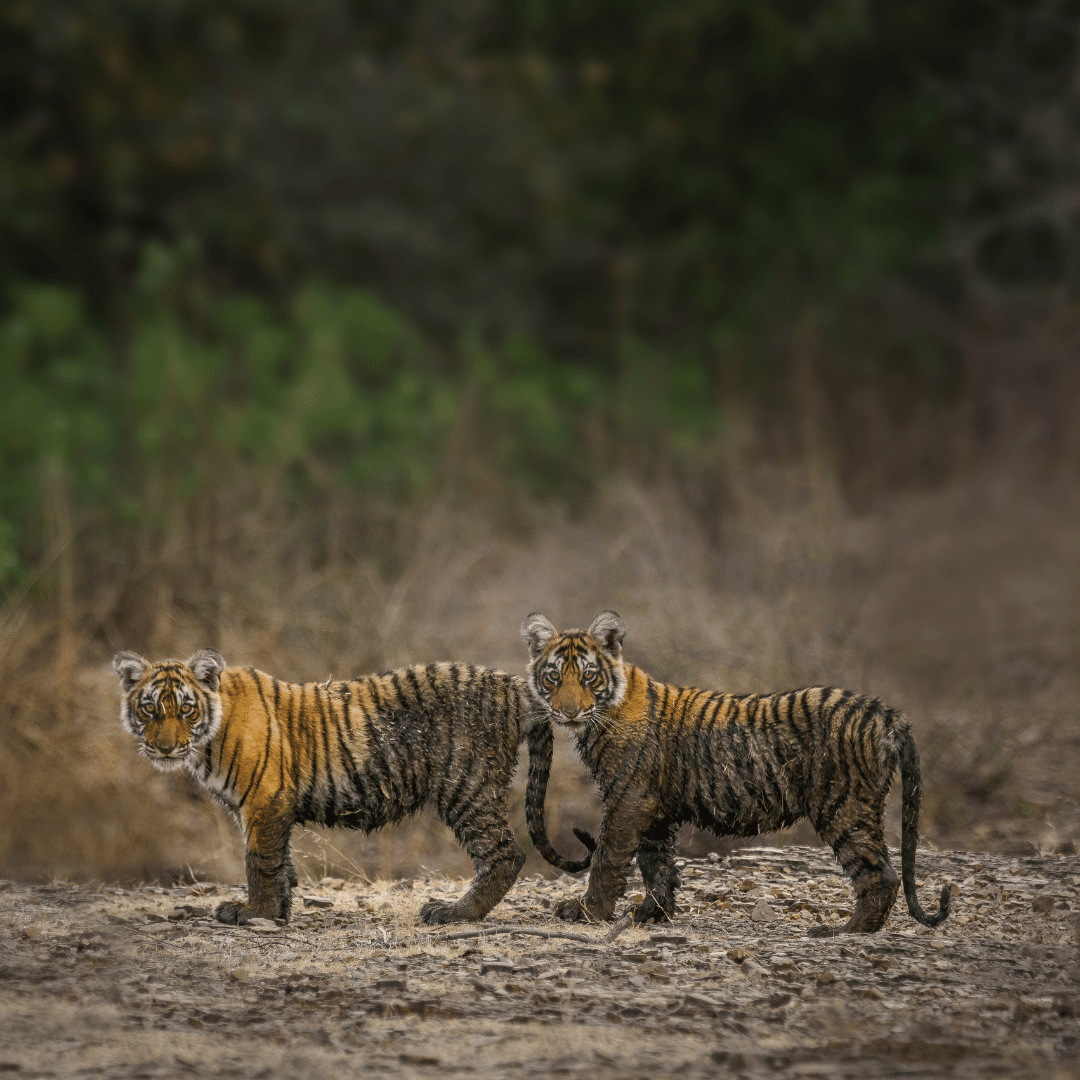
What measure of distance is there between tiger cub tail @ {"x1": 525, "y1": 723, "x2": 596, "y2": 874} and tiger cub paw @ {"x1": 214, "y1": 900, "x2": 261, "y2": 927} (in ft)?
3.55

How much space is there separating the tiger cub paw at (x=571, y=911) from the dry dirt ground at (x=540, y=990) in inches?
2.6

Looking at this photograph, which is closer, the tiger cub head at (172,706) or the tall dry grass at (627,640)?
the tiger cub head at (172,706)

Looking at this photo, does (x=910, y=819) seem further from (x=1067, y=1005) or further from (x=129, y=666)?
(x=129, y=666)

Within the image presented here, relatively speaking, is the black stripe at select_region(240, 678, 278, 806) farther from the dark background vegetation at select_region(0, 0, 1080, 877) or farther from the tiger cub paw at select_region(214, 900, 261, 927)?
the dark background vegetation at select_region(0, 0, 1080, 877)

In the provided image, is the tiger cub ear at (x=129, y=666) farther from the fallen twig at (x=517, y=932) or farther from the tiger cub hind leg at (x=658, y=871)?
the tiger cub hind leg at (x=658, y=871)

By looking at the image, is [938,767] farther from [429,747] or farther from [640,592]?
[429,747]

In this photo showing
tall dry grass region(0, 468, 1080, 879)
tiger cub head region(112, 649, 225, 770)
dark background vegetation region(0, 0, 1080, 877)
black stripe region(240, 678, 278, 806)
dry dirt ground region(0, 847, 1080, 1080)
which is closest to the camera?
dry dirt ground region(0, 847, 1080, 1080)

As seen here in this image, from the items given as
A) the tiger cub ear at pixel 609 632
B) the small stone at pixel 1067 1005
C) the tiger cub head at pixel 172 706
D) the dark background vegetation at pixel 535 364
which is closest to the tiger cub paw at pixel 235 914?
the tiger cub head at pixel 172 706

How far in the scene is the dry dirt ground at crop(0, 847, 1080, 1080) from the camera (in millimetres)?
4051

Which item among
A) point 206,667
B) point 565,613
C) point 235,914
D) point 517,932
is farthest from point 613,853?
point 565,613

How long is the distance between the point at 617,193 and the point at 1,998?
16.2 m

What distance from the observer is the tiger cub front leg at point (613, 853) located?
215 inches

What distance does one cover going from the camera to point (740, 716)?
18.2 ft

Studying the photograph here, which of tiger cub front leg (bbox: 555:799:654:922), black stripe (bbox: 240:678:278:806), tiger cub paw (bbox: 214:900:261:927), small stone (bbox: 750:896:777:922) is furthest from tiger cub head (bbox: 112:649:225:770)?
small stone (bbox: 750:896:777:922)
